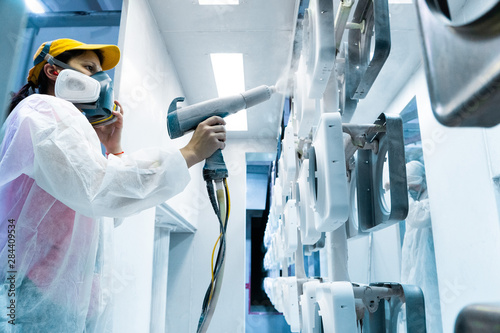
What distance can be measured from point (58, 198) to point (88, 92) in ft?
1.37

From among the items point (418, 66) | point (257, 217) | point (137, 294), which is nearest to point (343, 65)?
point (418, 66)

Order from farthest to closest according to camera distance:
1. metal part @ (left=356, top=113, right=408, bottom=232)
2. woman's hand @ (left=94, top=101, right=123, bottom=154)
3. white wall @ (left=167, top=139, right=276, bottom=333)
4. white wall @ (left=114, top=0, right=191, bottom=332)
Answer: white wall @ (left=167, top=139, right=276, bottom=333)
white wall @ (left=114, top=0, right=191, bottom=332)
woman's hand @ (left=94, top=101, right=123, bottom=154)
metal part @ (left=356, top=113, right=408, bottom=232)

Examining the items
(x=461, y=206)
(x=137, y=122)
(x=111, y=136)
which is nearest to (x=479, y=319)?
(x=461, y=206)

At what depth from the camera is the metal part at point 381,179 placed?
2.55 feet

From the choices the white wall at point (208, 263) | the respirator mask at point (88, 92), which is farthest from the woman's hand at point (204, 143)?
the white wall at point (208, 263)

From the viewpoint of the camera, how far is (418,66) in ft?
3.76

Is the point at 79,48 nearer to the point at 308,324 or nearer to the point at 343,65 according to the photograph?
the point at 343,65

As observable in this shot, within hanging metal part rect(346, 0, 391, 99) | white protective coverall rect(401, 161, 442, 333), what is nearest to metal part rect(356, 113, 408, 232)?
hanging metal part rect(346, 0, 391, 99)

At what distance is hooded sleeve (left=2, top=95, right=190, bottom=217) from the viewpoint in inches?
31.1

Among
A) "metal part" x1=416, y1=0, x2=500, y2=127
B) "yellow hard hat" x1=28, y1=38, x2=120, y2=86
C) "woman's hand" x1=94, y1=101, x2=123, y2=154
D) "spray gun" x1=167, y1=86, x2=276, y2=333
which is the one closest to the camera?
"metal part" x1=416, y1=0, x2=500, y2=127

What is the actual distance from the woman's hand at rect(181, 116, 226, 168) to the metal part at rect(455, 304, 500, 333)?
2.62ft

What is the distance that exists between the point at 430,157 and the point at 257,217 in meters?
5.12

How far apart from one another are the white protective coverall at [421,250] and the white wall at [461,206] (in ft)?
0.15

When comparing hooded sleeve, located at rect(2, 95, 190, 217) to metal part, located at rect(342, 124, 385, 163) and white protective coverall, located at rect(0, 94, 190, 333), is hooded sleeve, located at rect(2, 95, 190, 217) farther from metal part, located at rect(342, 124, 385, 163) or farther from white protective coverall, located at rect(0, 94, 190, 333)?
metal part, located at rect(342, 124, 385, 163)
